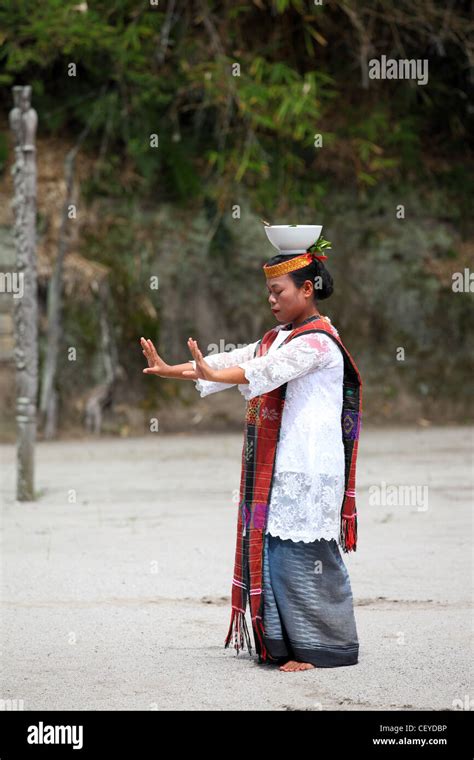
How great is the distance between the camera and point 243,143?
14984mm

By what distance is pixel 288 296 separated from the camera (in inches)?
212

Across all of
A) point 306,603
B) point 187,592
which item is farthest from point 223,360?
point 187,592

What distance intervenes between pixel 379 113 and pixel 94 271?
4.10 meters

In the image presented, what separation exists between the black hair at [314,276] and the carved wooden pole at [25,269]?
5.11 metres

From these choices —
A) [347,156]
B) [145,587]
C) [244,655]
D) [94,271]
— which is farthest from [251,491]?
[347,156]

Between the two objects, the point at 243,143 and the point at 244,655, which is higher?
the point at 243,143

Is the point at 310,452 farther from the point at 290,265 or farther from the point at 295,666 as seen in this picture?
the point at 295,666

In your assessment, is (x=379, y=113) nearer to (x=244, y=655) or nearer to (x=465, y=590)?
(x=465, y=590)

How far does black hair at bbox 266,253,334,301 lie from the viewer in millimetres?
5395

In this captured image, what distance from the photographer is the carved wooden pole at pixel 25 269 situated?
33.7 feet

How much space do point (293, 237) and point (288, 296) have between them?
0.25 meters
